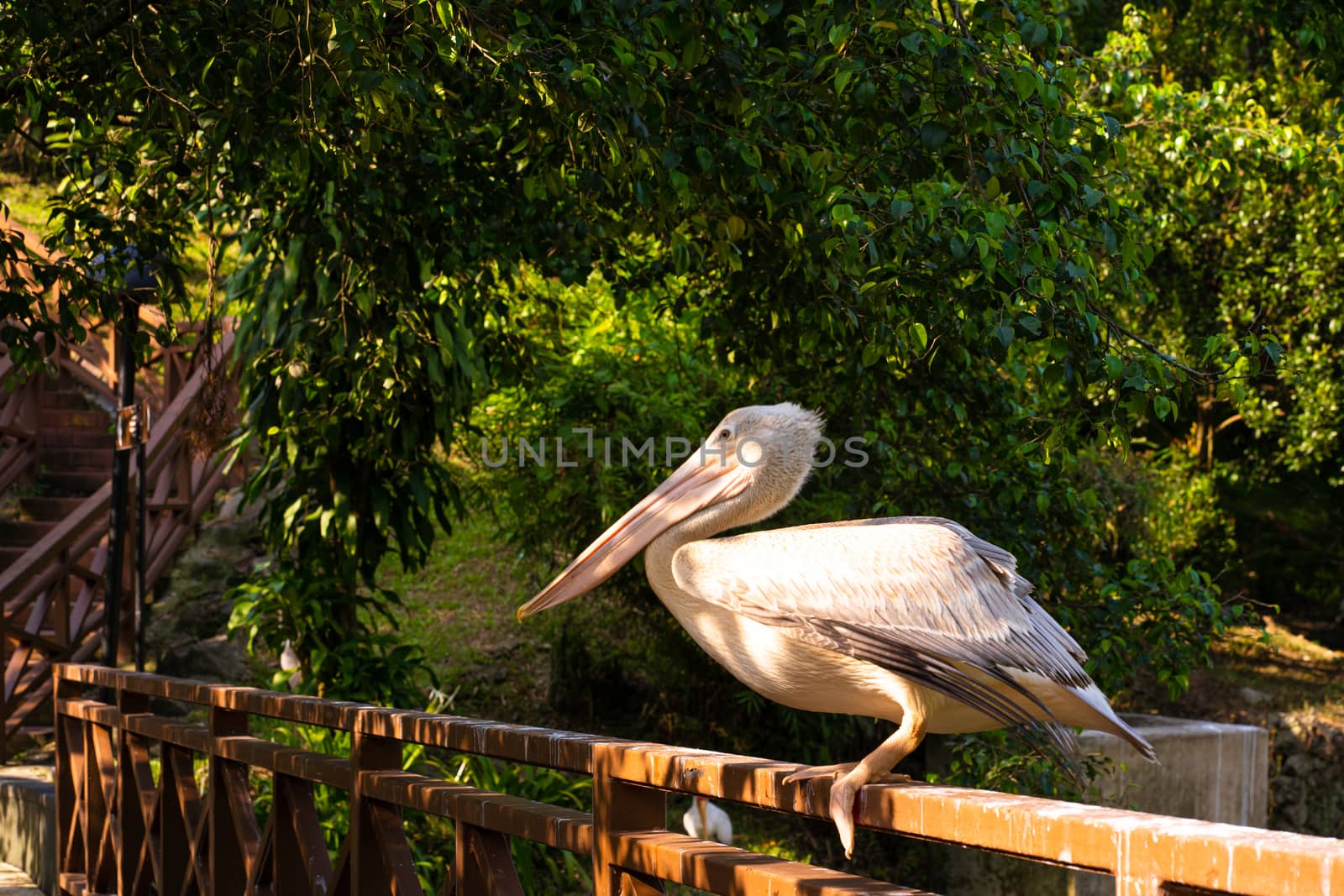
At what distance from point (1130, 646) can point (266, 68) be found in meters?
4.26

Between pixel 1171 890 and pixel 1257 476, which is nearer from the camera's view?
pixel 1171 890

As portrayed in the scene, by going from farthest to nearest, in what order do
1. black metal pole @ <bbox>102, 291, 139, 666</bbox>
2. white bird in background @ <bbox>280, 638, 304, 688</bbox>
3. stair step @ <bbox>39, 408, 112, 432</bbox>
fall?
stair step @ <bbox>39, 408, 112, 432</bbox>
white bird in background @ <bbox>280, 638, 304, 688</bbox>
black metal pole @ <bbox>102, 291, 139, 666</bbox>

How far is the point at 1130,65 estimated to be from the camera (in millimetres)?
9008

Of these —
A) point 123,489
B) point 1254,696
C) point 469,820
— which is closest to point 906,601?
point 469,820

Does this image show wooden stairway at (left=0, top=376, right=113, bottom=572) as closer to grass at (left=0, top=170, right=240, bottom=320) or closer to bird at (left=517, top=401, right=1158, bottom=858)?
grass at (left=0, top=170, right=240, bottom=320)

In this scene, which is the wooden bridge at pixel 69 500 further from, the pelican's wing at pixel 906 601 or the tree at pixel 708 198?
the pelican's wing at pixel 906 601

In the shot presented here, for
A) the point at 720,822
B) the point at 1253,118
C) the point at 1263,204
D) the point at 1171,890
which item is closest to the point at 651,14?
the point at 1171,890

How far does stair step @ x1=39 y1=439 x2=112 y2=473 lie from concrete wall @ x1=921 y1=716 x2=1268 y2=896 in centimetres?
771

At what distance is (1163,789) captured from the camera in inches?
356

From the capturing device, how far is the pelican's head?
2764 millimetres

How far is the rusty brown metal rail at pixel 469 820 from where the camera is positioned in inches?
62.7

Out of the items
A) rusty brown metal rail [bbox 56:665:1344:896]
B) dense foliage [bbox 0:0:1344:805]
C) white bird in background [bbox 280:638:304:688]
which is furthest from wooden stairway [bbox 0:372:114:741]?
rusty brown metal rail [bbox 56:665:1344:896]

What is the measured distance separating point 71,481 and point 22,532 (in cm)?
132

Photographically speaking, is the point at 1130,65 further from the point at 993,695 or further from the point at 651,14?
the point at 993,695
